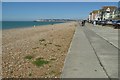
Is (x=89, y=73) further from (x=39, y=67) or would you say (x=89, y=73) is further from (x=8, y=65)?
(x=8, y=65)

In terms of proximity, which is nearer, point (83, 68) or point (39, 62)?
point (83, 68)

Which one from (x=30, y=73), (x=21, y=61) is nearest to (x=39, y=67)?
(x=30, y=73)

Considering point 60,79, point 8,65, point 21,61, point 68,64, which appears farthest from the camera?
point 21,61

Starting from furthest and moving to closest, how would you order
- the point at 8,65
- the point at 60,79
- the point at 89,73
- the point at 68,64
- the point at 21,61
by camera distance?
the point at 21,61 → the point at 8,65 → the point at 68,64 → the point at 89,73 → the point at 60,79

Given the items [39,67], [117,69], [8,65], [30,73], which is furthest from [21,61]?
[117,69]

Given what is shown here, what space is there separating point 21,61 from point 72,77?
3.84 meters

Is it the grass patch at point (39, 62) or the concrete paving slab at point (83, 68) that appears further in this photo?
the grass patch at point (39, 62)

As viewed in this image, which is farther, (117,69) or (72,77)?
(117,69)

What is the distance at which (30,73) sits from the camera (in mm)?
8328

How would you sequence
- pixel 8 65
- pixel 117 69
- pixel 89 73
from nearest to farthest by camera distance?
pixel 89 73
pixel 117 69
pixel 8 65

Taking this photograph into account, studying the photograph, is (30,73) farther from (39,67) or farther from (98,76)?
(98,76)

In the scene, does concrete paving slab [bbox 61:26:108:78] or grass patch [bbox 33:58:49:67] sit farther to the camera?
grass patch [bbox 33:58:49:67]

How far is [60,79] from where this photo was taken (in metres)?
7.16

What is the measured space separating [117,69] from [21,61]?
4.14 m
